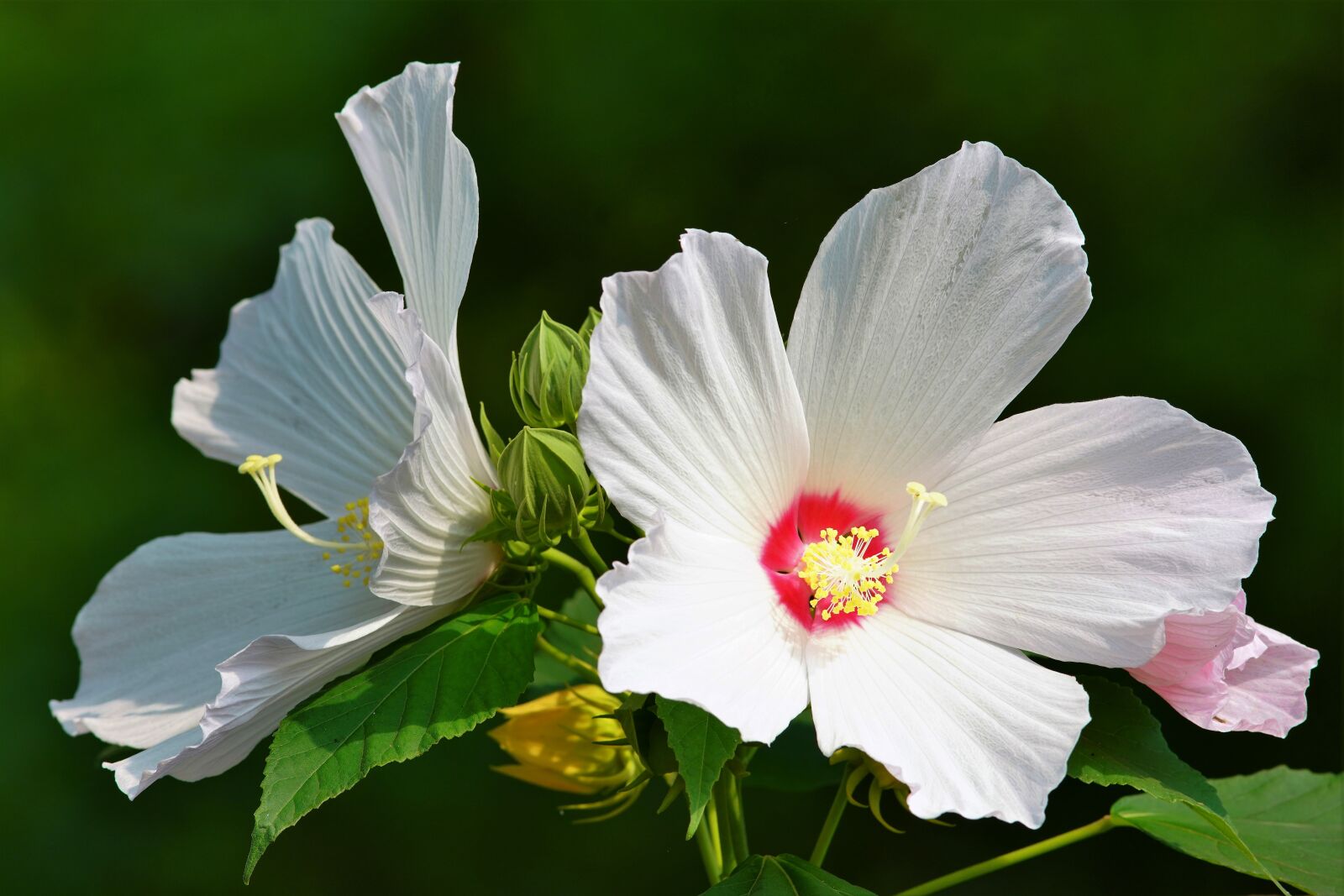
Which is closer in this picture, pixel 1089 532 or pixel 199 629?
pixel 1089 532

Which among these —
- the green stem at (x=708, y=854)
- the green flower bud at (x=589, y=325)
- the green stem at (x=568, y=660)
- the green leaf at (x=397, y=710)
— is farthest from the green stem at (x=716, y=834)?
the green flower bud at (x=589, y=325)

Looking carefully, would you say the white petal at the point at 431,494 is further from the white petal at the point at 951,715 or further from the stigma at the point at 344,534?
the white petal at the point at 951,715

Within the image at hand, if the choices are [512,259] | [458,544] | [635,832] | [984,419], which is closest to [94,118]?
[512,259]

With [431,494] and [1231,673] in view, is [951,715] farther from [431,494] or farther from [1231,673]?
[431,494]

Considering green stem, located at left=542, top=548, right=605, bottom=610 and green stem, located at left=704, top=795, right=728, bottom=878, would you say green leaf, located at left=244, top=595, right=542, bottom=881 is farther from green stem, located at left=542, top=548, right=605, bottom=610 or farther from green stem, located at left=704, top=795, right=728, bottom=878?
green stem, located at left=704, top=795, right=728, bottom=878

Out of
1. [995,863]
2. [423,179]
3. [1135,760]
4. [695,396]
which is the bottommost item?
[995,863]

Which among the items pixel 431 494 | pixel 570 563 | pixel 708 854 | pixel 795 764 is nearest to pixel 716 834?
pixel 708 854
